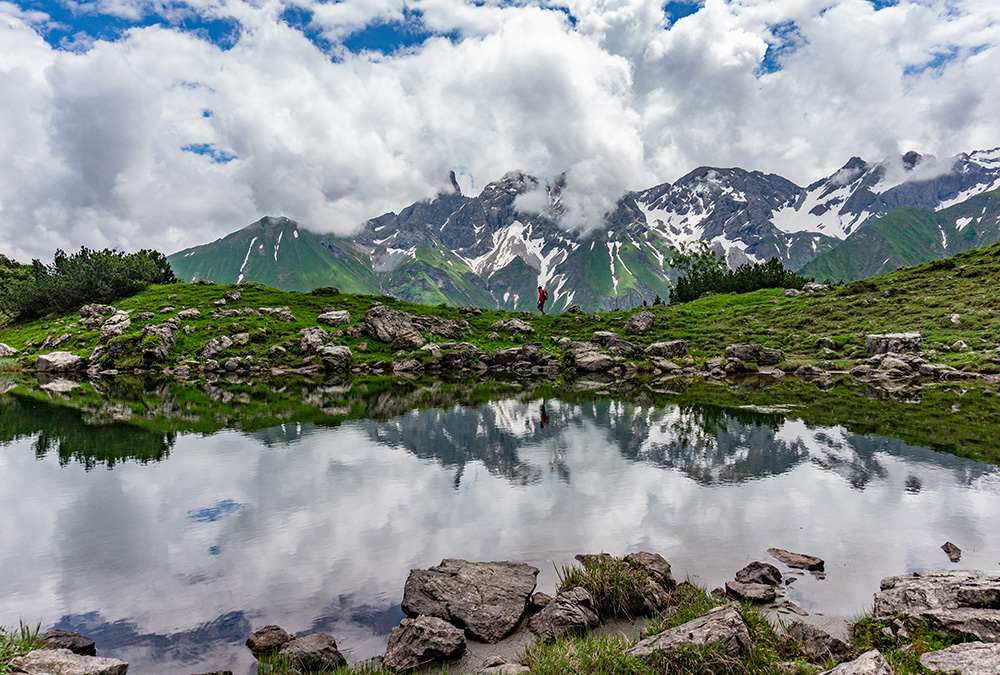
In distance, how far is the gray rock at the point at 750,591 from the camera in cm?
1215

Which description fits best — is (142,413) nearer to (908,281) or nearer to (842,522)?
(842,522)

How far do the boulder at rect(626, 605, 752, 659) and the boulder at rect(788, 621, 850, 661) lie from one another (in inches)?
66.7

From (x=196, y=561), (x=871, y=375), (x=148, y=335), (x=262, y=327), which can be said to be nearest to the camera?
(x=196, y=561)

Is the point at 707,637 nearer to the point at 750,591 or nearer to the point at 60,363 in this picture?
the point at 750,591

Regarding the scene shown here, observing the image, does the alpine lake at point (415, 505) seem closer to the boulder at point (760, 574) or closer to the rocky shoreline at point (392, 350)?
the boulder at point (760, 574)

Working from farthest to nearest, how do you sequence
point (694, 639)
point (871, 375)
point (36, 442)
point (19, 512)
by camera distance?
point (871, 375), point (36, 442), point (19, 512), point (694, 639)

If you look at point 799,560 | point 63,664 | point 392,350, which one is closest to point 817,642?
point 799,560

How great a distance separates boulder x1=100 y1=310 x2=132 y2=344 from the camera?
80.9 metres

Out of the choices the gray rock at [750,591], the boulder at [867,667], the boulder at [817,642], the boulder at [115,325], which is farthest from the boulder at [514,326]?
the boulder at [867,667]

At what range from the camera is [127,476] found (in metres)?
23.4

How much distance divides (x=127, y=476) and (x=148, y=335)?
2695 inches

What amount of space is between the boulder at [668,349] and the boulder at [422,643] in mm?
67242

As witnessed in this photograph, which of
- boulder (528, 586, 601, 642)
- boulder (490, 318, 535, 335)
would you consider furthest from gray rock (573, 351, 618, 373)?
boulder (528, 586, 601, 642)

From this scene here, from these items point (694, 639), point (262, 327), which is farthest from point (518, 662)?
point (262, 327)
